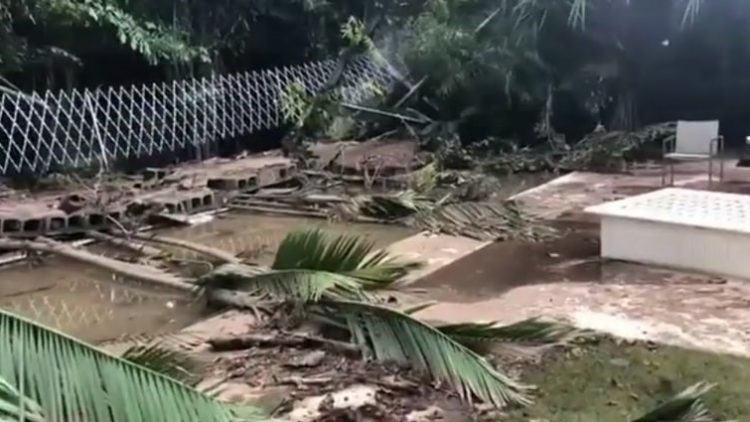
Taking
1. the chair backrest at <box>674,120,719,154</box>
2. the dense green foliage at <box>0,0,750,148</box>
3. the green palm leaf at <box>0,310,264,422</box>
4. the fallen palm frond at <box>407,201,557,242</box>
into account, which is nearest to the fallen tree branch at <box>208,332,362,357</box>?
the green palm leaf at <box>0,310,264,422</box>

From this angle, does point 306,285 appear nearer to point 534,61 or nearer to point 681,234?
point 681,234

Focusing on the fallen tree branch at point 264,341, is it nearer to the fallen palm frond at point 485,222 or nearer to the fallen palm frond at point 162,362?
the fallen palm frond at point 162,362

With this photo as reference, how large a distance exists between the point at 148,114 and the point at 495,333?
7704 mm

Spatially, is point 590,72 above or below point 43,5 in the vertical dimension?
below

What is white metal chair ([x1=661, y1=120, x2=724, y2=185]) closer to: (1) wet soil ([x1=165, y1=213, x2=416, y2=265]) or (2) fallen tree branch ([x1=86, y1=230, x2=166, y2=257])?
(1) wet soil ([x1=165, y1=213, x2=416, y2=265])

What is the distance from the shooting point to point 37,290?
5172 mm

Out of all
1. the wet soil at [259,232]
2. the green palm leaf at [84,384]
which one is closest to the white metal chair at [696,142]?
the wet soil at [259,232]

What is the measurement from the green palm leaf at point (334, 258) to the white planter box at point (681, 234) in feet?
7.22

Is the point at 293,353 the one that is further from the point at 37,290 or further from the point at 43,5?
the point at 43,5

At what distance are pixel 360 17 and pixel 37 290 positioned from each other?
24.8ft

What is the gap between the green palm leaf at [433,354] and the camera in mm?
2662

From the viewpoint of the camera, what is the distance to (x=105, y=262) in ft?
18.4

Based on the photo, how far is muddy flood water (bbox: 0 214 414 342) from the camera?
14.6 ft

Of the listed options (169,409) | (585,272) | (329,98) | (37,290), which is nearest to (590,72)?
(329,98)
